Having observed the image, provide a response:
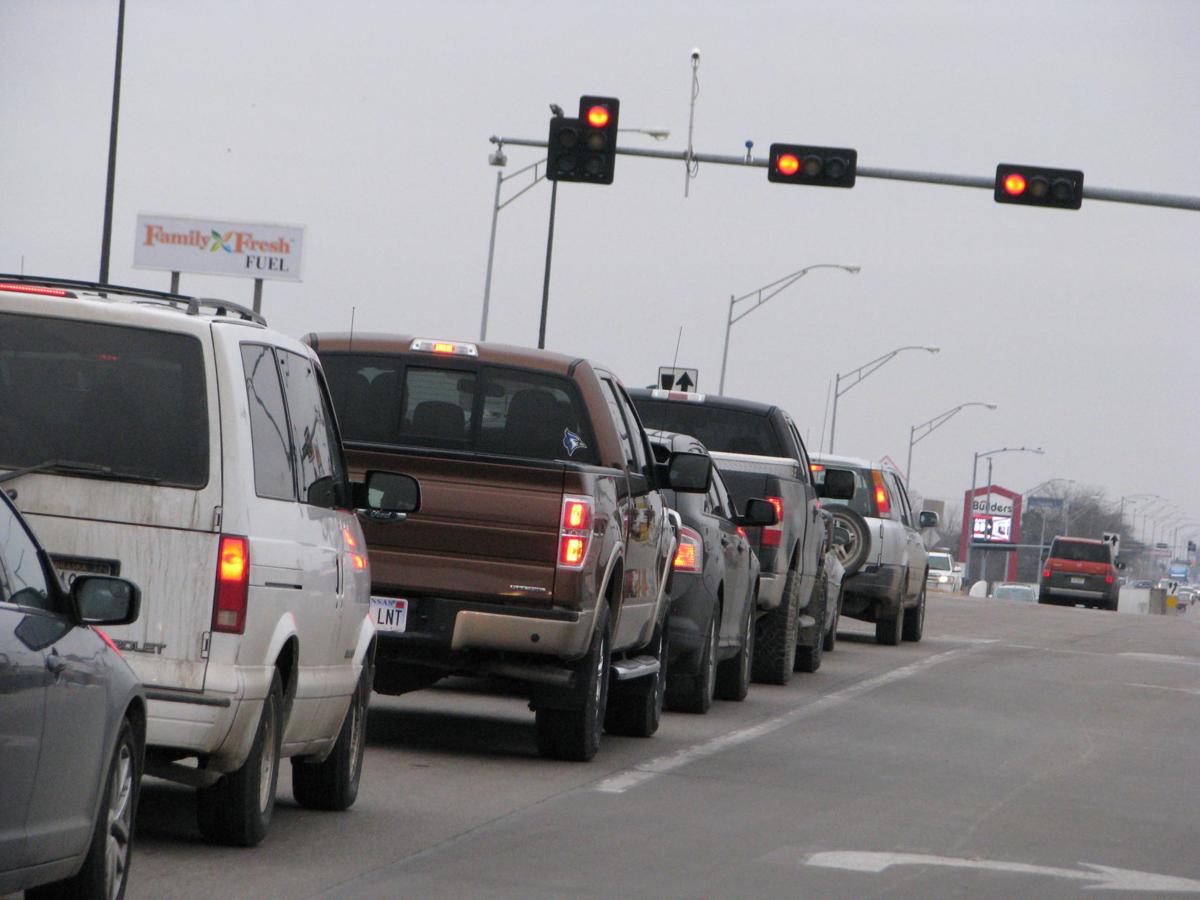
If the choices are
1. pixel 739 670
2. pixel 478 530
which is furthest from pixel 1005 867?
pixel 739 670

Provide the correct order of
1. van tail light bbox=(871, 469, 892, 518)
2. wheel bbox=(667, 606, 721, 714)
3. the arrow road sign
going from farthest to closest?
the arrow road sign
van tail light bbox=(871, 469, 892, 518)
wheel bbox=(667, 606, 721, 714)

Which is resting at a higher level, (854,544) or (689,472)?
(689,472)

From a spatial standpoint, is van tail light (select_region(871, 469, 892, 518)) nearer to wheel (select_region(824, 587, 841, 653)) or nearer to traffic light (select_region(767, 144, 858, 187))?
wheel (select_region(824, 587, 841, 653))

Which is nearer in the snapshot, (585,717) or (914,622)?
(585,717)

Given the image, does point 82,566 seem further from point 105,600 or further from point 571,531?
point 571,531

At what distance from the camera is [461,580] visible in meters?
11.4

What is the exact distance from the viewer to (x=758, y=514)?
1650 cm

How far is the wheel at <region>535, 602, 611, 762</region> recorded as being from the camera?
38.8 feet

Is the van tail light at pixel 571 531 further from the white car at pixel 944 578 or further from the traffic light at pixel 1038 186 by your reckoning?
the white car at pixel 944 578

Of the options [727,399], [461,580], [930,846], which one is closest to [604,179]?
[727,399]

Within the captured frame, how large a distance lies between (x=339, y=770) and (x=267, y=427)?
2.07m

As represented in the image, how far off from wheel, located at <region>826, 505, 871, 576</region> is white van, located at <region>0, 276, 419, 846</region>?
1634 cm

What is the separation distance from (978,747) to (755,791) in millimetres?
3615

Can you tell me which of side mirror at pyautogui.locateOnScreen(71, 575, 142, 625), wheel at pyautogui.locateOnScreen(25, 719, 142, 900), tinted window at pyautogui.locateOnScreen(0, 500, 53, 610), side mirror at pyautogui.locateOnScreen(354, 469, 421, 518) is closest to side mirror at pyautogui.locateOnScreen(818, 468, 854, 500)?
side mirror at pyautogui.locateOnScreen(354, 469, 421, 518)
